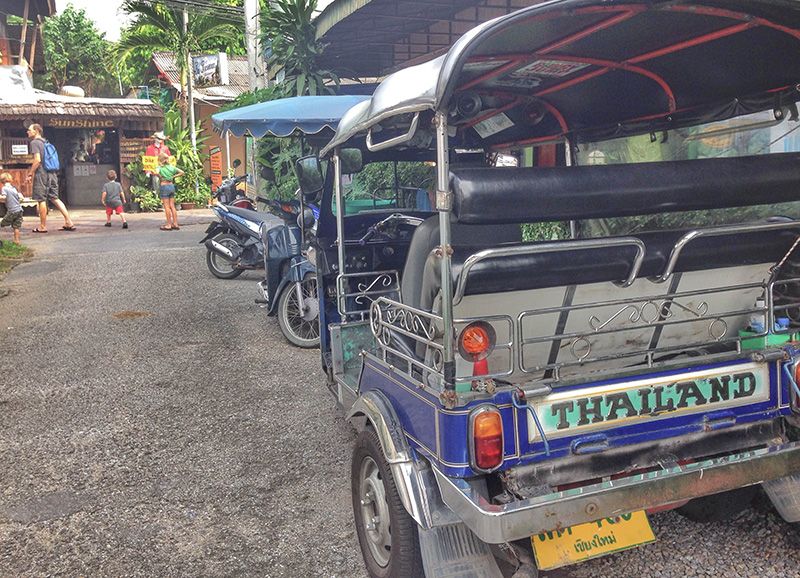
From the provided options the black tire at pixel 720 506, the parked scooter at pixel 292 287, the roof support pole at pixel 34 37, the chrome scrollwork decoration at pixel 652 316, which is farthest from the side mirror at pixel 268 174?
the roof support pole at pixel 34 37

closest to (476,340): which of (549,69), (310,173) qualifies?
(549,69)

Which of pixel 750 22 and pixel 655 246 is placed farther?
pixel 655 246

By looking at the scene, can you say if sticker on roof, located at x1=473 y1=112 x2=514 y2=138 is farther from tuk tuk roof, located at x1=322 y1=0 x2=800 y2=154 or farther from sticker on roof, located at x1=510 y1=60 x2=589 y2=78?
sticker on roof, located at x1=510 y1=60 x2=589 y2=78

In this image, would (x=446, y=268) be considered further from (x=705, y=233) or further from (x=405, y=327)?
(x=705, y=233)

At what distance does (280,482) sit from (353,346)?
2.89ft

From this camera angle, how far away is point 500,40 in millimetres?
2586

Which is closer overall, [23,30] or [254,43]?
[254,43]

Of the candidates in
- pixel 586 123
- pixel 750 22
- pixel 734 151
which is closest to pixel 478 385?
pixel 750 22

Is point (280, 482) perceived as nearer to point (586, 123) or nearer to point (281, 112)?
point (586, 123)

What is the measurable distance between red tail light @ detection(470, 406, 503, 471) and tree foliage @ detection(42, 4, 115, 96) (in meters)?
34.0

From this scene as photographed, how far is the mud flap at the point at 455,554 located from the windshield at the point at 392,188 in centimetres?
261

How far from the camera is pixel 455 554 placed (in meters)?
2.59

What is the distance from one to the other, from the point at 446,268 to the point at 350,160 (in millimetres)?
1890

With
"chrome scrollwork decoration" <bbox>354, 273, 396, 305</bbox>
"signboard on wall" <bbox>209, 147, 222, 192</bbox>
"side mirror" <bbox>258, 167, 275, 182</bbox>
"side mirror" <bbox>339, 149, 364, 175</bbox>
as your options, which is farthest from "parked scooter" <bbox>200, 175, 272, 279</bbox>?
"signboard on wall" <bbox>209, 147, 222, 192</bbox>
